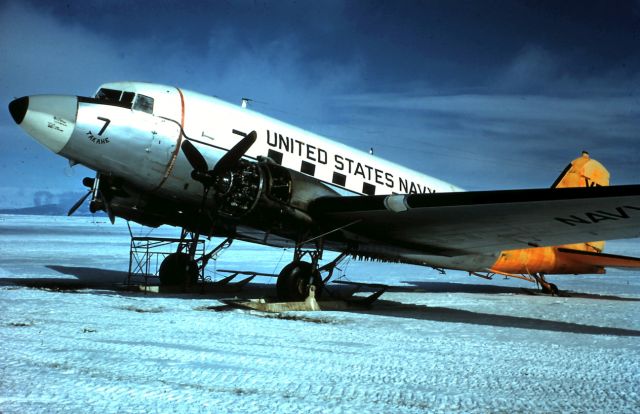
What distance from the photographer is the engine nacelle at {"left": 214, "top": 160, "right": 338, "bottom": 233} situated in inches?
397

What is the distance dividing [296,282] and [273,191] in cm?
184

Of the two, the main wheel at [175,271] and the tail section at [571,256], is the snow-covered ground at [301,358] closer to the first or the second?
the main wheel at [175,271]

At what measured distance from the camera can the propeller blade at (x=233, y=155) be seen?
33.7ft

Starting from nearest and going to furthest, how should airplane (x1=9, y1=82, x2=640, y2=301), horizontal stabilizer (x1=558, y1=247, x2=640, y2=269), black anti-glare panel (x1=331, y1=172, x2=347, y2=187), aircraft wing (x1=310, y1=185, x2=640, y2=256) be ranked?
1. aircraft wing (x1=310, y1=185, x2=640, y2=256)
2. airplane (x1=9, y1=82, x2=640, y2=301)
3. black anti-glare panel (x1=331, y1=172, x2=347, y2=187)
4. horizontal stabilizer (x1=558, y1=247, x2=640, y2=269)

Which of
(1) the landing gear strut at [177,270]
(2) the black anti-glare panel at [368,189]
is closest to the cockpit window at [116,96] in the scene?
(1) the landing gear strut at [177,270]

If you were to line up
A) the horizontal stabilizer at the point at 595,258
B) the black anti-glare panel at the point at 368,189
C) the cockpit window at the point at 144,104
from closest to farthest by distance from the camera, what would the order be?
the cockpit window at the point at 144,104, the black anti-glare panel at the point at 368,189, the horizontal stabilizer at the point at 595,258

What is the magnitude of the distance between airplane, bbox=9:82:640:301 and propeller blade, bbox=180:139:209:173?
0.07 ft

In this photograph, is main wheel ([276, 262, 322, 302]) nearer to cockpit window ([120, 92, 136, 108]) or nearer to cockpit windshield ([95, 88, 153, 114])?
cockpit windshield ([95, 88, 153, 114])

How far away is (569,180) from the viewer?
17.5 metres

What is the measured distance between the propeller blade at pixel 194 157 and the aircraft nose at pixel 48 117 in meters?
1.99

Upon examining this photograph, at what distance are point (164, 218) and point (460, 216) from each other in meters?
7.09

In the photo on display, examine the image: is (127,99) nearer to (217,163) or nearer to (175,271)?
(217,163)

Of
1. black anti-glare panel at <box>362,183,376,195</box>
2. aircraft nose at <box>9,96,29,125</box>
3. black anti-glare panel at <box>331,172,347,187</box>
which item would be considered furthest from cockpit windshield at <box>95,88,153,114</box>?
black anti-glare panel at <box>362,183,376,195</box>

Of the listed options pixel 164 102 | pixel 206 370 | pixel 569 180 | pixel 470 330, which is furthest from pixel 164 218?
pixel 569 180
